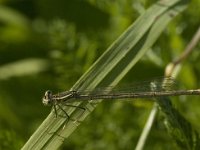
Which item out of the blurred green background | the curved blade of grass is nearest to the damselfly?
the curved blade of grass

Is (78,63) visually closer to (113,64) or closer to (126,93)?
(126,93)

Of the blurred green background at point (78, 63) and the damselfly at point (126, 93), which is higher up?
the blurred green background at point (78, 63)

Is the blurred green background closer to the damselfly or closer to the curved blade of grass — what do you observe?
the damselfly

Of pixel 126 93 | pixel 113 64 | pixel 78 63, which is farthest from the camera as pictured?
pixel 78 63

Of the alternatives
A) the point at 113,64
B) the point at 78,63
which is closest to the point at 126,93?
the point at 113,64

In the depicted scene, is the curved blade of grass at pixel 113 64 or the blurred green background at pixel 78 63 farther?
the blurred green background at pixel 78 63

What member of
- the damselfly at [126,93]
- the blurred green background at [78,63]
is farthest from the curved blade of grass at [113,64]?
the blurred green background at [78,63]

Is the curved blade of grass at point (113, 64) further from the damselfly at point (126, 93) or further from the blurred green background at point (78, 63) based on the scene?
the blurred green background at point (78, 63)
